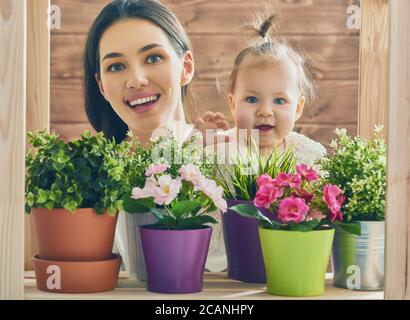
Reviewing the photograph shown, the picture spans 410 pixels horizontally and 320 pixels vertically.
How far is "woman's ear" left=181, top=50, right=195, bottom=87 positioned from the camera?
126cm

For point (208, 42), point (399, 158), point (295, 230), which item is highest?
point (208, 42)

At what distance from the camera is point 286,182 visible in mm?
1051

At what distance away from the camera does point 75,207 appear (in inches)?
40.0

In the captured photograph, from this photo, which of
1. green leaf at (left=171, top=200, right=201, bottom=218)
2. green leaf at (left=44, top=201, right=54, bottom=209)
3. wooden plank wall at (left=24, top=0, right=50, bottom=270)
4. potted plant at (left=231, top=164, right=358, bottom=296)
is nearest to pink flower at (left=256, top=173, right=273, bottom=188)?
potted plant at (left=231, top=164, right=358, bottom=296)

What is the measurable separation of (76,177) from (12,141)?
0.13m

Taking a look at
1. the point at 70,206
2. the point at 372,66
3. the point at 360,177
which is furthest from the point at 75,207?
the point at 372,66

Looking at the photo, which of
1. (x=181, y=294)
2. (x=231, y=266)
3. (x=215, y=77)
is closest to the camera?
(x=181, y=294)

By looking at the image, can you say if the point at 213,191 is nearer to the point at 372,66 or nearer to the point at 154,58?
the point at 154,58

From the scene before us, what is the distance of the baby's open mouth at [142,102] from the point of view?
4.05ft

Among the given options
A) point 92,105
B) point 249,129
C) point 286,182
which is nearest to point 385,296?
point 286,182

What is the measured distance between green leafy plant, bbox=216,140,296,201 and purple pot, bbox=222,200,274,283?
→ 0.04m

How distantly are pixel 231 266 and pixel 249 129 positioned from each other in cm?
25

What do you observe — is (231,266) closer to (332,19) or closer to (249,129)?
(249,129)

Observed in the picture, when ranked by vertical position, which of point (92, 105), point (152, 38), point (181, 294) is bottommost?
point (181, 294)
